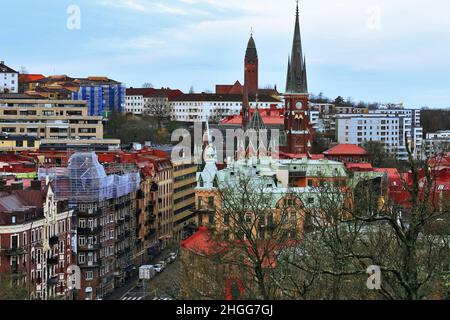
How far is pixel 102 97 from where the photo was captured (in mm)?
130750

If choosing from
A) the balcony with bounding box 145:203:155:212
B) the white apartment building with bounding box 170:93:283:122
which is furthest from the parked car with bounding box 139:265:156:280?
the white apartment building with bounding box 170:93:283:122

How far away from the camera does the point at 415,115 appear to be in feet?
484

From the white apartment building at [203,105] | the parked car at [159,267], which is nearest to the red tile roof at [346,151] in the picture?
the parked car at [159,267]

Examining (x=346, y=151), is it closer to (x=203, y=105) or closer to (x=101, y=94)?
(x=101, y=94)

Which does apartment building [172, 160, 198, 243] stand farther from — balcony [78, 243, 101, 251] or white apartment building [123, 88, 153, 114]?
white apartment building [123, 88, 153, 114]

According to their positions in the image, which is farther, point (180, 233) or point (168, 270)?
point (180, 233)

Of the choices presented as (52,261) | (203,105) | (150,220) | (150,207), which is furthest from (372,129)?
(52,261)

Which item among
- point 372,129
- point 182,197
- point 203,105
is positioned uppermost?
point 203,105

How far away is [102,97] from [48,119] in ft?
124

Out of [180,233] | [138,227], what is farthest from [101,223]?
[180,233]

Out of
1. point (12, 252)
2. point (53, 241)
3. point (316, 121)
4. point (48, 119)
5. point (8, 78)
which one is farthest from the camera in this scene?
point (316, 121)
